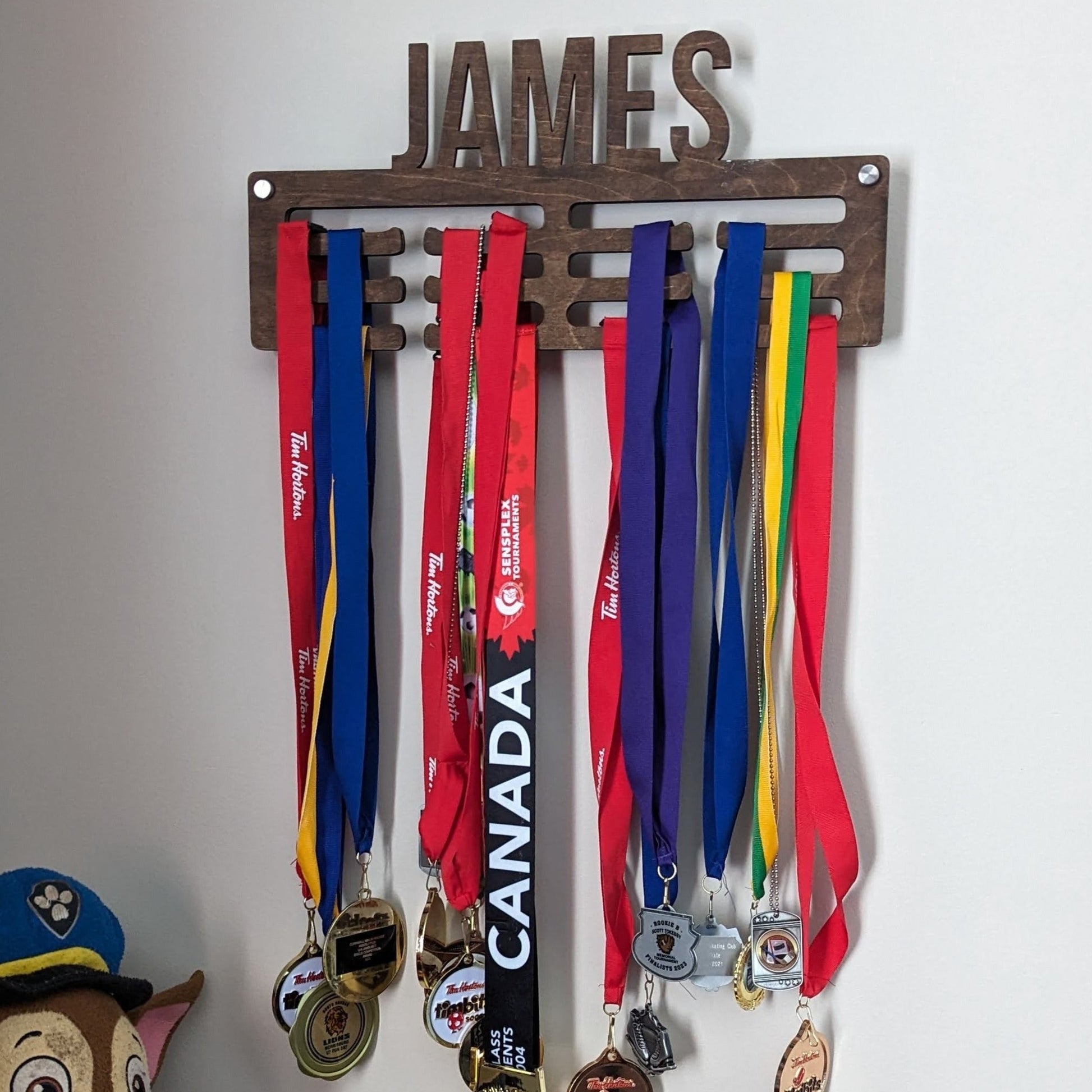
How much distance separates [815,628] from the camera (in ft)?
3.43

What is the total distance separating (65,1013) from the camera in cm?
100

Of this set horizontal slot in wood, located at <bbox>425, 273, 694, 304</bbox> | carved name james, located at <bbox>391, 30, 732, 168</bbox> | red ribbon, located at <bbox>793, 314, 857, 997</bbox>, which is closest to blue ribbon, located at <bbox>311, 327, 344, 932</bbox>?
horizontal slot in wood, located at <bbox>425, 273, 694, 304</bbox>

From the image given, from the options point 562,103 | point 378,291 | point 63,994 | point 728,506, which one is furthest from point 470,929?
point 562,103

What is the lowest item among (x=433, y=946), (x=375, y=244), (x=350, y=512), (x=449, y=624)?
(x=433, y=946)

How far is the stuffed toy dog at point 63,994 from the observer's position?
38.5 inches

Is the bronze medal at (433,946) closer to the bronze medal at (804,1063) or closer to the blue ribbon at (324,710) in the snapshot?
the blue ribbon at (324,710)

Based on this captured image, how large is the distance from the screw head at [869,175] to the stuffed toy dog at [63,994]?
975 mm

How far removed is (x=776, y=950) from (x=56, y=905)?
26.4 inches

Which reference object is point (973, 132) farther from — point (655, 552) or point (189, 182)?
point (189, 182)

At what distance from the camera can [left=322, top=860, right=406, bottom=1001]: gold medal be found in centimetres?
113

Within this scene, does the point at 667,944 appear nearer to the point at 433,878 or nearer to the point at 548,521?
the point at 433,878

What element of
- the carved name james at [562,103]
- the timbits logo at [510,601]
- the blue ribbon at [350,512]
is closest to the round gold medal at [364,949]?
the blue ribbon at [350,512]

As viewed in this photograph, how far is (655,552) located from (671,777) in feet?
0.69

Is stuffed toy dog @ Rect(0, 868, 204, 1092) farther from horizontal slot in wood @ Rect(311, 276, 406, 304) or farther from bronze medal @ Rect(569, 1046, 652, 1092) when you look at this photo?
horizontal slot in wood @ Rect(311, 276, 406, 304)
